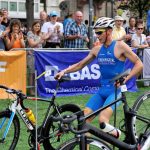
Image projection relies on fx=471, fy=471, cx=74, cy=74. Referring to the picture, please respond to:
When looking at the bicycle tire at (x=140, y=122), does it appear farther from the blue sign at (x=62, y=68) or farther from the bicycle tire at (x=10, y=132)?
the blue sign at (x=62, y=68)

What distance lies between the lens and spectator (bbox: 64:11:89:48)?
40.1ft

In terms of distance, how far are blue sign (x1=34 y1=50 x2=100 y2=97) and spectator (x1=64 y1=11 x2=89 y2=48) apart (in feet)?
2.05

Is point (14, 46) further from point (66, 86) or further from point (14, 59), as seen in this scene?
point (66, 86)

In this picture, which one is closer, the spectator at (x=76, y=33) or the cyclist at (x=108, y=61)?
the cyclist at (x=108, y=61)

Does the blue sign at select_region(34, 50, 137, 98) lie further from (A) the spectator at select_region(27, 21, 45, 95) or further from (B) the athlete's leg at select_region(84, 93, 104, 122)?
(B) the athlete's leg at select_region(84, 93, 104, 122)

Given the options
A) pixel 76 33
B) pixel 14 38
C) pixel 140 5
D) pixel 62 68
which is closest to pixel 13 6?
pixel 140 5

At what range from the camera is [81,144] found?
4219 millimetres

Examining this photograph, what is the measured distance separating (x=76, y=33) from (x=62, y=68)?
3.90ft

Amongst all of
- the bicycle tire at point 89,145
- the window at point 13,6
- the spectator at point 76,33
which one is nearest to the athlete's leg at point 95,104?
the bicycle tire at point 89,145

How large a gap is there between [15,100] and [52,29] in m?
6.28

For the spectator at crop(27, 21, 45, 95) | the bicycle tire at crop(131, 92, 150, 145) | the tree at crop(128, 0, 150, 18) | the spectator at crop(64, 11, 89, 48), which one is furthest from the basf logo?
the tree at crop(128, 0, 150, 18)

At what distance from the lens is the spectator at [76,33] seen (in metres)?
12.2

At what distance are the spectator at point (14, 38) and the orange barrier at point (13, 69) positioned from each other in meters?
0.34

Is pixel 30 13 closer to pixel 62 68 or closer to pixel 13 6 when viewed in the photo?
pixel 62 68
